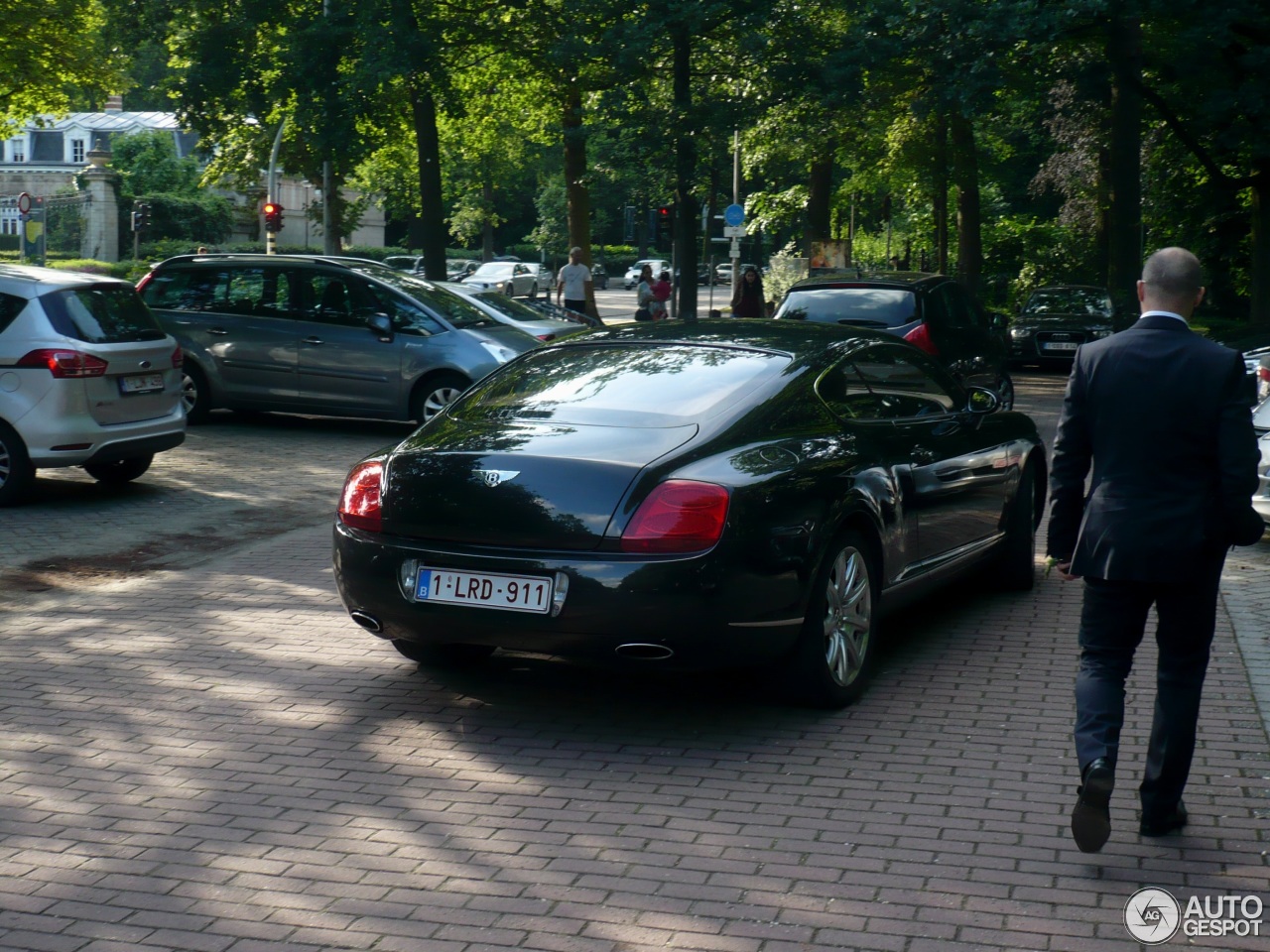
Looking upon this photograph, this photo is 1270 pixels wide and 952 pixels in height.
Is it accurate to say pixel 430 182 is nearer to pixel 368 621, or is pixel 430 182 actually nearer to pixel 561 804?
pixel 368 621

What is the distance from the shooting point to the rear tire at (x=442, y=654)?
21.6 feet

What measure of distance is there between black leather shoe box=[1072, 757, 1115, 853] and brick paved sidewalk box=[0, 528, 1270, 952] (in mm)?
103

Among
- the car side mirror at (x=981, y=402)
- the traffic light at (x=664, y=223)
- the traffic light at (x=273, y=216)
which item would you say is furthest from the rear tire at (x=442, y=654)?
the traffic light at (x=273, y=216)

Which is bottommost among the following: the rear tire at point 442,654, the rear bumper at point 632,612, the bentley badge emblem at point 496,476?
the rear tire at point 442,654

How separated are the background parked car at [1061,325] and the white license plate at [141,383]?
60.3 ft

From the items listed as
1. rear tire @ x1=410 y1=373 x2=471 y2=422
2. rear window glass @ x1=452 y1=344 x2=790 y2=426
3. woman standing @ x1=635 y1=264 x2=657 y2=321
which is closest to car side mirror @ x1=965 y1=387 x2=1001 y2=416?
rear window glass @ x1=452 y1=344 x2=790 y2=426

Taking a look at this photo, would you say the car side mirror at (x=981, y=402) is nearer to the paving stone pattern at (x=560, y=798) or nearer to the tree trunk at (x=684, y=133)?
the paving stone pattern at (x=560, y=798)

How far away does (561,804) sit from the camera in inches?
196

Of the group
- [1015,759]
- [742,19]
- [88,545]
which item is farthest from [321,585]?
[742,19]

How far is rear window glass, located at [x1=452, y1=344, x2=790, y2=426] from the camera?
613 centimetres

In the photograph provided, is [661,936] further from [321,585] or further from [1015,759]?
[321,585]

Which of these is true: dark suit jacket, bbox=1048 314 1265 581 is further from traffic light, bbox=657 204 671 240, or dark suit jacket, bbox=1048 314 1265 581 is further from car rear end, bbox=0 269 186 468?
traffic light, bbox=657 204 671 240

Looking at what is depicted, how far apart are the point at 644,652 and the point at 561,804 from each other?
0.74 meters

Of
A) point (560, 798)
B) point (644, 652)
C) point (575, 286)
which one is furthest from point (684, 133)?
point (560, 798)
